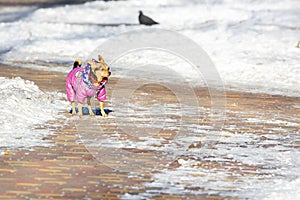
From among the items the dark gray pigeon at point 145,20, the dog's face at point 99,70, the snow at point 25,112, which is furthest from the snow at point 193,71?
the dog's face at point 99,70

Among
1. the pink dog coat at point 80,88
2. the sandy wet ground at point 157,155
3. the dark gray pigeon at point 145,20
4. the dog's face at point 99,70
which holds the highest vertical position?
the dark gray pigeon at point 145,20

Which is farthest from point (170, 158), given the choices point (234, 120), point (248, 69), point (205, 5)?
point (205, 5)

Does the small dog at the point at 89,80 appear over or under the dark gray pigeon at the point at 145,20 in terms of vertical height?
under

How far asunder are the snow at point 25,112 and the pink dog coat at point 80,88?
0.40m

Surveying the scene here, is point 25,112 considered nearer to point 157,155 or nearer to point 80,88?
point 80,88

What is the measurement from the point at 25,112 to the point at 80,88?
769 mm

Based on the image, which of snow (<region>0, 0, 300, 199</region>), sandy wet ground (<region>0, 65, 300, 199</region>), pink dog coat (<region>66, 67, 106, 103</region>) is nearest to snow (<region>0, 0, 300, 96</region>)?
snow (<region>0, 0, 300, 199</region>)

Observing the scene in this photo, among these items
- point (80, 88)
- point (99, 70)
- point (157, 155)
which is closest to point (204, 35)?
point (80, 88)

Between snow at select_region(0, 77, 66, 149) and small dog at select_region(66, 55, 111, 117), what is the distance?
0.45 meters

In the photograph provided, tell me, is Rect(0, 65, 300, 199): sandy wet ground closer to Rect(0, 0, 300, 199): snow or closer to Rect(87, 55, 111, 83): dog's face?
Rect(0, 0, 300, 199): snow

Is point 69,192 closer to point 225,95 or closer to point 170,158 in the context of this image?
point 170,158

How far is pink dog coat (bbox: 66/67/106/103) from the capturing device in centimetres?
998

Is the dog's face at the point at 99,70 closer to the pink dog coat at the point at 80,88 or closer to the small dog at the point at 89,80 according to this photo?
the small dog at the point at 89,80

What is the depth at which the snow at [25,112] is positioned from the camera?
8836 mm
